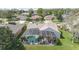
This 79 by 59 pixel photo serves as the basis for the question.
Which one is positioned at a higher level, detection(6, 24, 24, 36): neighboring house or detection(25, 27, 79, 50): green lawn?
detection(6, 24, 24, 36): neighboring house

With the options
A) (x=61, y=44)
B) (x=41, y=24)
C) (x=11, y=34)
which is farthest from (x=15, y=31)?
(x=61, y=44)

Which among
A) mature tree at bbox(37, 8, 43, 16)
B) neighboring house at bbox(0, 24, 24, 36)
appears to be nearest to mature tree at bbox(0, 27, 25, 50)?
neighboring house at bbox(0, 24, 24, 36)

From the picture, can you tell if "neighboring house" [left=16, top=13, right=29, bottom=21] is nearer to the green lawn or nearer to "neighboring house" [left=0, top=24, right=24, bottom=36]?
"neighboring house" [left=0, top=24, right=24, bottom=36]

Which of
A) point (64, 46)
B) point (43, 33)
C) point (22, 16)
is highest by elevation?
point (22, 16)

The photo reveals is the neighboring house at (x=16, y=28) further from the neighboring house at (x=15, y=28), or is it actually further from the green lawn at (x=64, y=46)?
the green lawn at (x=64, y=46)

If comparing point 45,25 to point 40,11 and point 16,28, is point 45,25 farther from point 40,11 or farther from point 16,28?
point 16,28

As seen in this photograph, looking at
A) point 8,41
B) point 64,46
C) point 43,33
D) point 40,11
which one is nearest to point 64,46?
point 64,46

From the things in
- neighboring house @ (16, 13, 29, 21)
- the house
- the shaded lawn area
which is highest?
neighboring house @ (16, 13, 29, 21)
